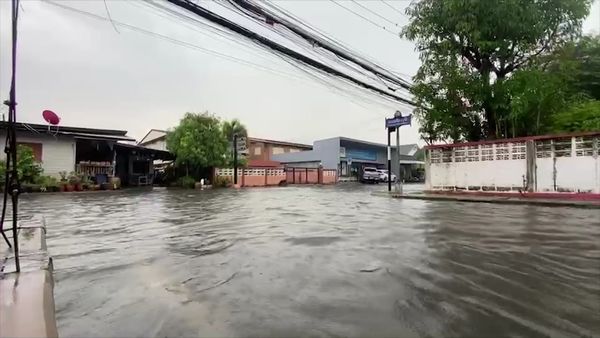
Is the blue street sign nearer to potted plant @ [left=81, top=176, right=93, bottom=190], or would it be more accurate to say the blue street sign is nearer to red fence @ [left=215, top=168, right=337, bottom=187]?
red fence @ [left=215, top=168, right=337, bottom=187]

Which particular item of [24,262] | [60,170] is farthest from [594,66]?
[60,170]

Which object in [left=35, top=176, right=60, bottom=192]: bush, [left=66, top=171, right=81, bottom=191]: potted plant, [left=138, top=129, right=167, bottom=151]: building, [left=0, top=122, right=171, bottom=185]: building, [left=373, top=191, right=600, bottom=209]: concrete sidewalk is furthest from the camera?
[left=138, top=129, right=167, bottom=151]: building

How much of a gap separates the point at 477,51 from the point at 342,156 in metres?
31.2

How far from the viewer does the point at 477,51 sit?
1980cm

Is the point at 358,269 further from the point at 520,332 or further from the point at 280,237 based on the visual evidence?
the point at 280,237

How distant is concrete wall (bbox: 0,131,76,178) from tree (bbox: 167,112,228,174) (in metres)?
8.27

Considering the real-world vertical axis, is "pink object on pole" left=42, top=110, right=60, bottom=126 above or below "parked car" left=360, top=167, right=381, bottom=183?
above

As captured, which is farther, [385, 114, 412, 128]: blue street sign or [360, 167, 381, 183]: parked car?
[360, 167, 381, 183]: parked car

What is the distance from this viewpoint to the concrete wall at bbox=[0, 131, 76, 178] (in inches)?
1011

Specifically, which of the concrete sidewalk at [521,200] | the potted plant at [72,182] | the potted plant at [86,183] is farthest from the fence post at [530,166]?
the potted plant at [72,182]

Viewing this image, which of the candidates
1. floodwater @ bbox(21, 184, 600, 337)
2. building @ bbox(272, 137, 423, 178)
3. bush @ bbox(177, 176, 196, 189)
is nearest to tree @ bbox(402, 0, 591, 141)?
floodwater @ bbox(21, 184, 600, 337)

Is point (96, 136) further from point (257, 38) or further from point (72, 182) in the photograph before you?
point (257, 38)

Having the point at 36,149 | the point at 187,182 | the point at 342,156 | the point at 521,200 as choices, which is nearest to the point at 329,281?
the point at 521,200

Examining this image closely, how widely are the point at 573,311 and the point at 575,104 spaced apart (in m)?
20.6
